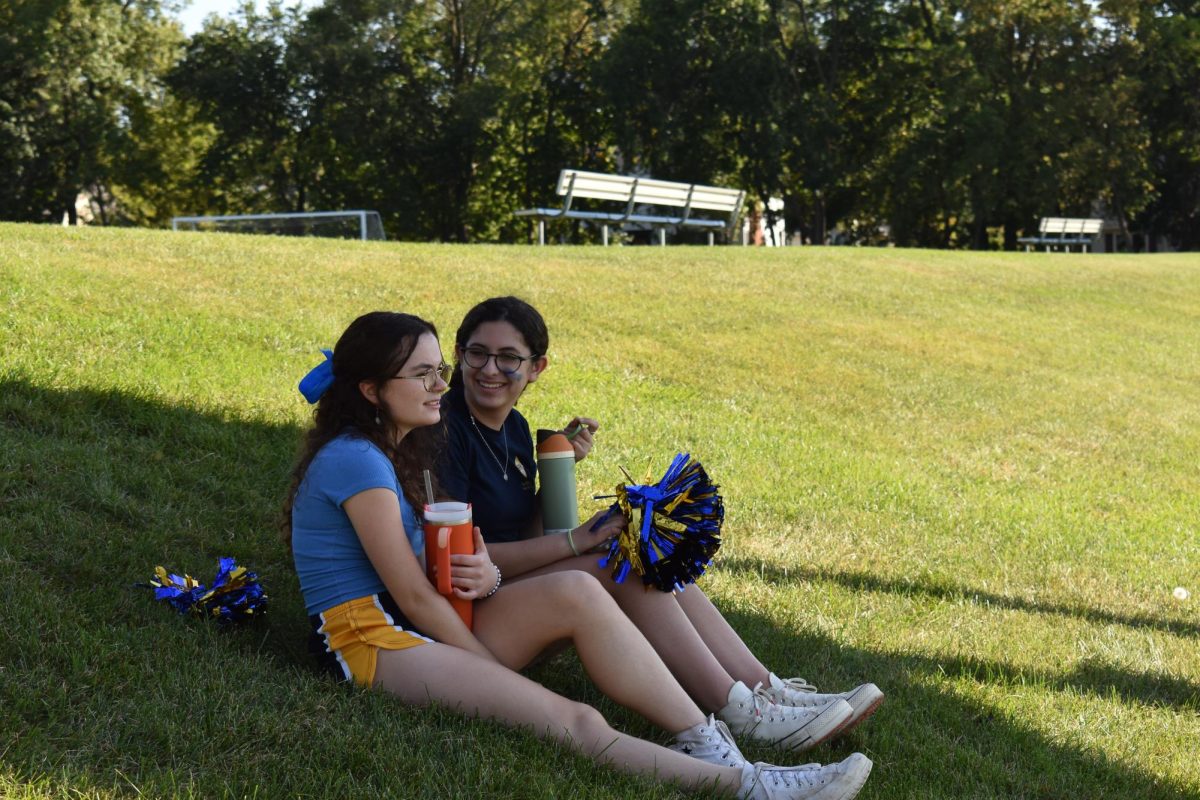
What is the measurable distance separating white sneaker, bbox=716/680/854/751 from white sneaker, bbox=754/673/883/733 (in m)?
0.05

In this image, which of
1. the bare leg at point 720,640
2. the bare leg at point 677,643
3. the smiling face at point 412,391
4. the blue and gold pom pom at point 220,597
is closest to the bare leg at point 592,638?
the bare leg at point 677,643

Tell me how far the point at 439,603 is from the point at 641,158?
3653cm

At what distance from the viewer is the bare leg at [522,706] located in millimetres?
3264

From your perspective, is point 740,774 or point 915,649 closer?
point 740,774

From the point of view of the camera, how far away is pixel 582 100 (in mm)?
39938

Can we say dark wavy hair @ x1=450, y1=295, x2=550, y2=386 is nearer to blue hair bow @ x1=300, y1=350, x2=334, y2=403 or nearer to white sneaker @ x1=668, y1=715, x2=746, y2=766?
blue hair bow @ x1=300, y1=350, x2=334, y2=403

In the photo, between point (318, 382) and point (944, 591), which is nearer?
point (318, 382)

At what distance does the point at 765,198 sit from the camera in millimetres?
40469

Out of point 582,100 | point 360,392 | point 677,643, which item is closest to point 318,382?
point 360,392

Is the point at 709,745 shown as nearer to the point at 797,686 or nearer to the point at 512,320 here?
the point at 797,686

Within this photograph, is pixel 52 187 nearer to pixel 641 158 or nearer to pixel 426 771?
pixel 641 158

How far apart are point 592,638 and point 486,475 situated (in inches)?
32.0

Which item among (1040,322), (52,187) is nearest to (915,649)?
(1040,322)

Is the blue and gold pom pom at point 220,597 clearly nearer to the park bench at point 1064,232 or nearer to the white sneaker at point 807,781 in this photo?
the white sneaker at point 807,781
